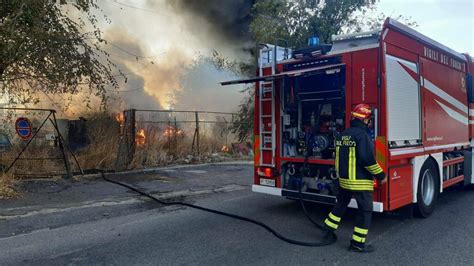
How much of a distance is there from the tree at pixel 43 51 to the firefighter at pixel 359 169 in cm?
583

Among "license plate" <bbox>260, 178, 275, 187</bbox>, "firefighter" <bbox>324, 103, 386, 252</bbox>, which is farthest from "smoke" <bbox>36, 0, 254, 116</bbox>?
"firefighter" <bbox>324, 103, 386, 252</bbox>

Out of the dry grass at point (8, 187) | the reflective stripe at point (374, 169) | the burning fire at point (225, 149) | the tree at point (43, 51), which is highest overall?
the tree at point (43, 51)

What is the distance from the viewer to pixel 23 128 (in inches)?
332

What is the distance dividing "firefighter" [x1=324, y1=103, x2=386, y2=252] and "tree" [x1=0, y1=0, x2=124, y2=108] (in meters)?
5.83

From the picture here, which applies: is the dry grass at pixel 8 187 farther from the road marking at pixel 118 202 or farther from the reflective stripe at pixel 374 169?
the reflective stripe at pixel 374 169

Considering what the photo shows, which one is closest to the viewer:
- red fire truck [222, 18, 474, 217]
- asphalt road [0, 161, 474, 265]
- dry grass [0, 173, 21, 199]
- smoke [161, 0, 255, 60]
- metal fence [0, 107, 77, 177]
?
asphalt road [0, 161, 474, 265]

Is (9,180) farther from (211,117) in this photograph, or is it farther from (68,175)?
(211,117)

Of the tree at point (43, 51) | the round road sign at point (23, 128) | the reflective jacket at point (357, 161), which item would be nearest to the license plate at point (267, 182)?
the reflective jacket at point (357, 161)

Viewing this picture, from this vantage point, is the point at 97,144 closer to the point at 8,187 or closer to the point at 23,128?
the point at 23,128

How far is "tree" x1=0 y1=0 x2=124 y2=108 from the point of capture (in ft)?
23.0

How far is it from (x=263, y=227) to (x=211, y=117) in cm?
1718

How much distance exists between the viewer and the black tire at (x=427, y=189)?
555 centimetres

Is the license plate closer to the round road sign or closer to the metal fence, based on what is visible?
the metal fence

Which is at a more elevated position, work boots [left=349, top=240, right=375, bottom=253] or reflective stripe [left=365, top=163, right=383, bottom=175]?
reflective stripe [left=365, top=163, right=383, bottom=175]
